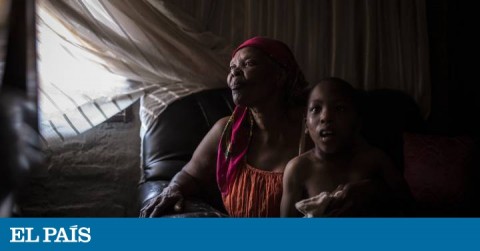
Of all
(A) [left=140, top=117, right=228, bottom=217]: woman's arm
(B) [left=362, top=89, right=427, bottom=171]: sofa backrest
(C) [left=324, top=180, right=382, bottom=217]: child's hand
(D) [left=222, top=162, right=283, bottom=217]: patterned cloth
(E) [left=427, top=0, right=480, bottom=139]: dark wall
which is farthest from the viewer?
(E) [left=427, top=0, right=480, bottom=139]: dark wall

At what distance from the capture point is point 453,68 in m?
2.58

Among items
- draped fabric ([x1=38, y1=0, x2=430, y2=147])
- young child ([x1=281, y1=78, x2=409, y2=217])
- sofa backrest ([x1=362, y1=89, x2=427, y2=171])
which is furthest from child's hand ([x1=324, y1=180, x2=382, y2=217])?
draped fabric ([x1=38, y1=0, x2=430, y2=147])

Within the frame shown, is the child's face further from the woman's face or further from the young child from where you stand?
the woman's face

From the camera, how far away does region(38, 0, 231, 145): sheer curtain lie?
2307 millimetres

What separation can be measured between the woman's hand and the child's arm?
13.8 inches

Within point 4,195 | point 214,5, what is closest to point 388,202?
point 4,195

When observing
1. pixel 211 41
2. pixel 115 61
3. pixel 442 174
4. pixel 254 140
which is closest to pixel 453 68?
pixel 442 174

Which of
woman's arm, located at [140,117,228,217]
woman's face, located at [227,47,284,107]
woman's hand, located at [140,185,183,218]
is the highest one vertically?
woman's face, located at [227,47,284,107]

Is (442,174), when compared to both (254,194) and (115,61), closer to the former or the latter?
(254,194)

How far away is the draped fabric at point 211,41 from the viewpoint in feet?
7.62

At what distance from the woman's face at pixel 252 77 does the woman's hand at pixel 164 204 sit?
36 centimetres

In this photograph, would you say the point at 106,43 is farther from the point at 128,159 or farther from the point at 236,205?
the point at 236,205

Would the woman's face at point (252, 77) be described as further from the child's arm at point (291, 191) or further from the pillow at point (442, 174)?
the pillow at point (442, 174)

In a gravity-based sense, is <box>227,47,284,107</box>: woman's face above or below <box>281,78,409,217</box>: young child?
above
